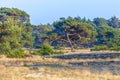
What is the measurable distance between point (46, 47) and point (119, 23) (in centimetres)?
11864

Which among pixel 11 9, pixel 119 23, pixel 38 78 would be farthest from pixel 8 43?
pixel 119 23

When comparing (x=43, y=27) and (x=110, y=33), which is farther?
(x=43, y=27)

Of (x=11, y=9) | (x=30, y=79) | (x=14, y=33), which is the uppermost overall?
(x=11, y=9)

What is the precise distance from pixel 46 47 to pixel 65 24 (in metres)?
22.4

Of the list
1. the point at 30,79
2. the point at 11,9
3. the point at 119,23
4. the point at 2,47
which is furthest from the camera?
the point at 119,23

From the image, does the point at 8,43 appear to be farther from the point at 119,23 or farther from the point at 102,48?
the point at 119,23

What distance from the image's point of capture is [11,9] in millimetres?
109375

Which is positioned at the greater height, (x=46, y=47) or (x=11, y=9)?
(x=11, y=9)

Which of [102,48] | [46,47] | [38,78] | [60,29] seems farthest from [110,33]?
[38,78]

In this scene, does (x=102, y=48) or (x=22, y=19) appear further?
(x=22, y=19)

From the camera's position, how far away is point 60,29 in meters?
83.1

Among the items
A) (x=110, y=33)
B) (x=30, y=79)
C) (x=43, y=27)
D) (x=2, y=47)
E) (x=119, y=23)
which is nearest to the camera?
(x=30, y=79)

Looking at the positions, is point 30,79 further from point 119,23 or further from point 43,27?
point 119,23

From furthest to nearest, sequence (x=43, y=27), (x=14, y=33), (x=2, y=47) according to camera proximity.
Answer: (x=43, y=27), (x=14, y=33), (x=2, y=47)
